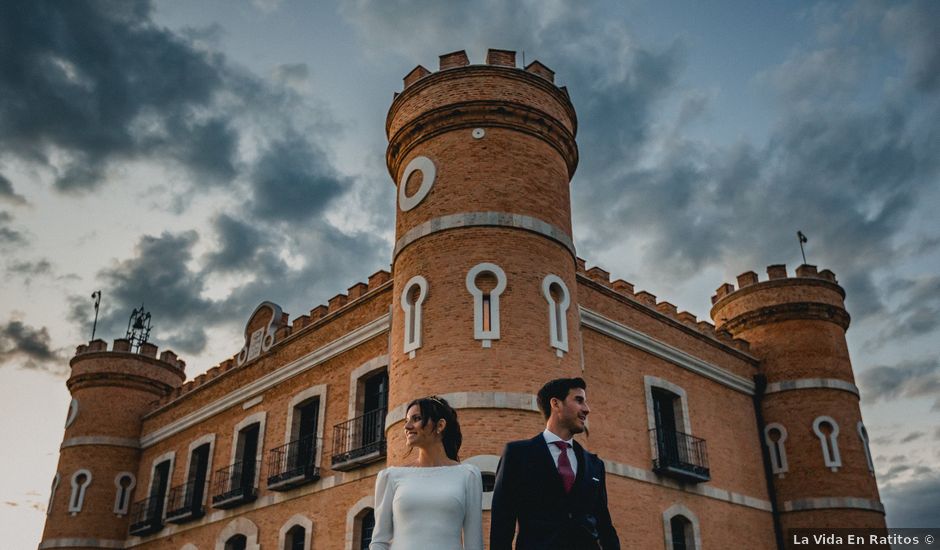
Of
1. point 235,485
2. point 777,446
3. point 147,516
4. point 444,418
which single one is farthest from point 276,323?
point 444,418

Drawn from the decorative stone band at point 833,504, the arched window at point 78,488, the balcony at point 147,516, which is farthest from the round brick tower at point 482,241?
the arched window at point 78,488

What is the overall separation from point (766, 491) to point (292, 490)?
41.9 ft

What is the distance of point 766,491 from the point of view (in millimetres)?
20484

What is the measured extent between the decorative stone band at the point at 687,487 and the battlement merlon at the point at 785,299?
5.41 metres

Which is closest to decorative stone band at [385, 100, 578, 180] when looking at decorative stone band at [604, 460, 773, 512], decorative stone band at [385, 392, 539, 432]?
decorative stone band at [385, 392, 539, 432]

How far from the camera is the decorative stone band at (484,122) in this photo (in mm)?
15352

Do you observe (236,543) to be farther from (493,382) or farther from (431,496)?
(431,496)

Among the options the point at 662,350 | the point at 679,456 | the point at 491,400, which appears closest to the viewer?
the point at 491,400

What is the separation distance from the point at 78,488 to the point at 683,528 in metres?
20.6

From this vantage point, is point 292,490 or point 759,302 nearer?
point 292,490

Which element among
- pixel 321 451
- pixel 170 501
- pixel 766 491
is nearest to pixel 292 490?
pixel 321 451

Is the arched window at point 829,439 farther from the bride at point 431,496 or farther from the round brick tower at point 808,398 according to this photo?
the bride at point 431,496

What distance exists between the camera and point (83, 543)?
81.7 feet

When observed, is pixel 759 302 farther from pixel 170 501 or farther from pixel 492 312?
pixel 170 501
